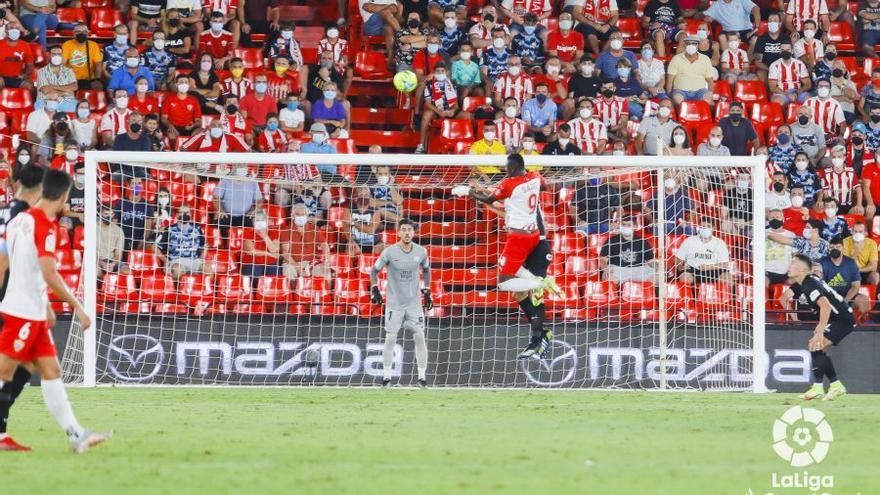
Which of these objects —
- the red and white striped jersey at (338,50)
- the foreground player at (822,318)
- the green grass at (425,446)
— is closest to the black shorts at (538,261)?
the green grass at (425,446)

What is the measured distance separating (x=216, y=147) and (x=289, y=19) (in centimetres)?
601

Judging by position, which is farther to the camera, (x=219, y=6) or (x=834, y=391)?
(x=219, y=6)

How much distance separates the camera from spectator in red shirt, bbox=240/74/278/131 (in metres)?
23.6

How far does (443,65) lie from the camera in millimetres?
24359

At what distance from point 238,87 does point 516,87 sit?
4.77m

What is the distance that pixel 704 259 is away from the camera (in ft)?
65.4

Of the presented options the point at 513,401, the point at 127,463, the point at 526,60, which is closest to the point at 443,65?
the point at 526,60

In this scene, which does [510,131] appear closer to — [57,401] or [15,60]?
[15,60]

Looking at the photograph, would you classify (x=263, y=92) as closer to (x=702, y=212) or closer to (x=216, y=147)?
(x=216, y=147)

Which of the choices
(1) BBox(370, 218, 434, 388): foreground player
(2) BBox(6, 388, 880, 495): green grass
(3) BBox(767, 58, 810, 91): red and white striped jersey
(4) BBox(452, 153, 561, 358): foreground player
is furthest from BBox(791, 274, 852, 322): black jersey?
(3) BBox(767, 58, 810, 91): red and white striped jersey

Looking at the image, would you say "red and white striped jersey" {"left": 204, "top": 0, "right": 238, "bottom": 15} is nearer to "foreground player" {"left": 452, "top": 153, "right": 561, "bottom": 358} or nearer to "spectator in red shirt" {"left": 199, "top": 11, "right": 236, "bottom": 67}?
"spectator in red shirt" {"left": 199, "top": 11, "right": 236, "bottom": 67}

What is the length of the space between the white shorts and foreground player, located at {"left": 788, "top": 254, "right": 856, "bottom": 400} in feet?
16.1

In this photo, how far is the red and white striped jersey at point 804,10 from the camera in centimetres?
2708

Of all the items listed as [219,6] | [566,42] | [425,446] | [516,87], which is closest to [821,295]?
[425,446]
